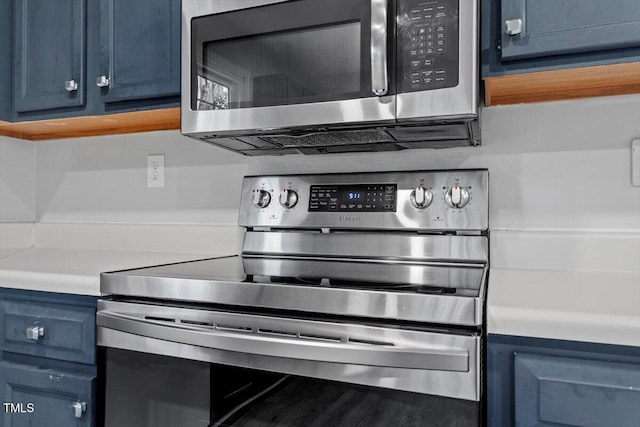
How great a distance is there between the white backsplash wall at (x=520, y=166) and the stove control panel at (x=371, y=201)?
0.31 ft

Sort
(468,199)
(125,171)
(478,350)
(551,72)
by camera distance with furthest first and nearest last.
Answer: (125,171)
(468,199)
(551,72)
(478,350)

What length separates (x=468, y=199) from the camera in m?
1.25

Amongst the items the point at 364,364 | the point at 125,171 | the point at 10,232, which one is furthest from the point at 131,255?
the point at 364,364

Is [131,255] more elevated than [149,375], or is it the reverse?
[131,255]

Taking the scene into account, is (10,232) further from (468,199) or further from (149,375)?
(468,199)

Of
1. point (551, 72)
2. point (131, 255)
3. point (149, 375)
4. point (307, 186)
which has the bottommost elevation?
point (149, 375)

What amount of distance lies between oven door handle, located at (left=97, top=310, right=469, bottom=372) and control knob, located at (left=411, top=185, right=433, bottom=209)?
55 centimetres

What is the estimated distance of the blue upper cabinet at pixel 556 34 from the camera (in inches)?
38.3

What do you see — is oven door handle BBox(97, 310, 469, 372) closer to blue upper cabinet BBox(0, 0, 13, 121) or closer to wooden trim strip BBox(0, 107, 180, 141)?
wooden trim strip BBox(0, 107, 180, 141)

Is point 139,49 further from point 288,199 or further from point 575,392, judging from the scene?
point 575,392

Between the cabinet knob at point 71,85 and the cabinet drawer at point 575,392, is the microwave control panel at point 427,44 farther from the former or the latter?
the cabinet knob at point 71,85

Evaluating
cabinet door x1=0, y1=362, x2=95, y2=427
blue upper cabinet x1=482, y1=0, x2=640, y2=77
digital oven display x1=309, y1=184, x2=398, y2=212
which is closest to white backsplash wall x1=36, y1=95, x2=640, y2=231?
digital oven display x1=309, y1=184, x2=398, y2=212

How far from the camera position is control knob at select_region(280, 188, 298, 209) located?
1.43m

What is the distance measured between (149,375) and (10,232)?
46.1 inches
